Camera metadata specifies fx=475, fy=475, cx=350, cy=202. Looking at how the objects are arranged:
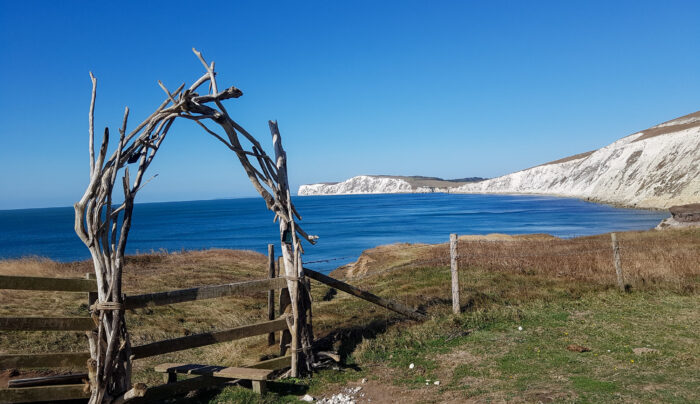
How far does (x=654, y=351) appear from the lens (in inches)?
300

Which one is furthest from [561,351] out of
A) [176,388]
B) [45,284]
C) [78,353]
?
[45,284]

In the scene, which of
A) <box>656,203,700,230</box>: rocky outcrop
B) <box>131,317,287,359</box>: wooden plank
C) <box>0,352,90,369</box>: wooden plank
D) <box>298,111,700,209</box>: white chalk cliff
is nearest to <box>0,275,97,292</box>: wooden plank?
<box>0,352,90,369</box>: wooden plank

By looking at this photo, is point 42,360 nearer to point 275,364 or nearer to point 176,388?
point 176,388

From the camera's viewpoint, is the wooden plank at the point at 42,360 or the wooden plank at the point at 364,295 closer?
the wooden plank at the point at 42,360

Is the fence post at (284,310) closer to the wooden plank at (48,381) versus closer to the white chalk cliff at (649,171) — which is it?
the wooden plank at (48,381)

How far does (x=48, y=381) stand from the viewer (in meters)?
6.19

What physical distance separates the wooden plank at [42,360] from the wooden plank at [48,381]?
26 centimetres

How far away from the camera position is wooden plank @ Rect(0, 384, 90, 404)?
5703 mm

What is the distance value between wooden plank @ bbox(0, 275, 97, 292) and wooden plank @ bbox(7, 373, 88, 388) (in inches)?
44.8

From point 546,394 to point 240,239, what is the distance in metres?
57.4

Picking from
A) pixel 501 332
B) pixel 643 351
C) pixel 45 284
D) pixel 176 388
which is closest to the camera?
pixel 45 284

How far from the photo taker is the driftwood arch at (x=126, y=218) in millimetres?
5773

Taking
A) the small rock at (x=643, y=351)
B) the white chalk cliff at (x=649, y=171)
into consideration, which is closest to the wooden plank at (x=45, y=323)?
the small rock at (x=643, y=351)

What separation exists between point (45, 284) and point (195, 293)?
6.14ft
